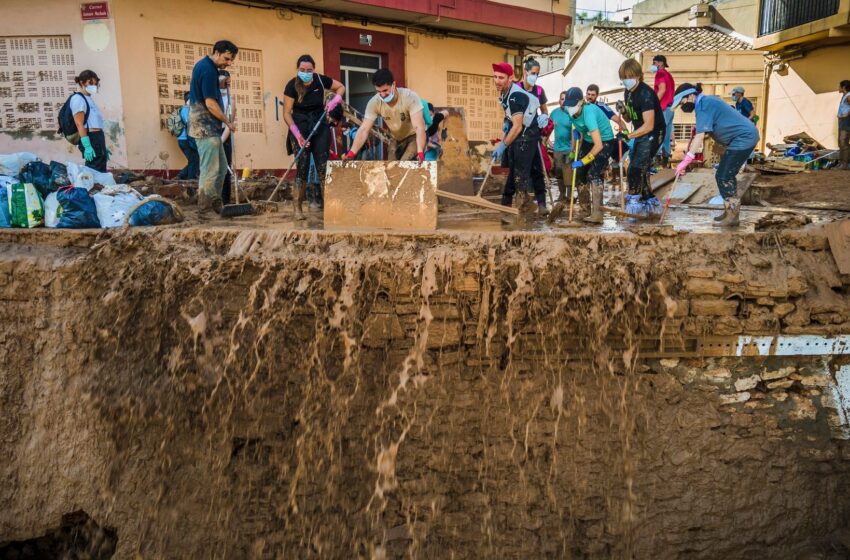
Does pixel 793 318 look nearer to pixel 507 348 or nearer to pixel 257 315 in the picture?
pixel 507 348

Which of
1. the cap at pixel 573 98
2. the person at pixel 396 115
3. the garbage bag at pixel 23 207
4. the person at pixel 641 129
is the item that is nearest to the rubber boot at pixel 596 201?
the person at pixel 641 129

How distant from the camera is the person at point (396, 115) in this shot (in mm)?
6016

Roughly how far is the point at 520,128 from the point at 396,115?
4.24 feet

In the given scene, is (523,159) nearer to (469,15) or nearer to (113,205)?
(113,205)

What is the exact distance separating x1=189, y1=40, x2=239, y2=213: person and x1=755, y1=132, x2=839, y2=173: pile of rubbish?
29.3 ft

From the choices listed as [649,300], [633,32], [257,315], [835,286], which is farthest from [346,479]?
[633,32]

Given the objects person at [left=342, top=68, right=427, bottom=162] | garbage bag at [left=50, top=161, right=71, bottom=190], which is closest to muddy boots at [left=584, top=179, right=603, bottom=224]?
person at [left=342, top=68, right=427, bottom=162]

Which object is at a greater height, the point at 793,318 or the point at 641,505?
the point at 793,318

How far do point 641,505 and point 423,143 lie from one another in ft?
12.5

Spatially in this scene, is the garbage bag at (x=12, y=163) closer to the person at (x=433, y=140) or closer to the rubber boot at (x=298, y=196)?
the rubber boot at (x=298, y=196)

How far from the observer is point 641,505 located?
5.14 m

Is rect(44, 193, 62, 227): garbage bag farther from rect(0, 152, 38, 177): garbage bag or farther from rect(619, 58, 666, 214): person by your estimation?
rect(619, 58, 666, 214): person

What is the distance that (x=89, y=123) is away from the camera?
696 cm

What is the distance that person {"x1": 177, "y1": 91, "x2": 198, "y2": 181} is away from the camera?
8.45 metres
